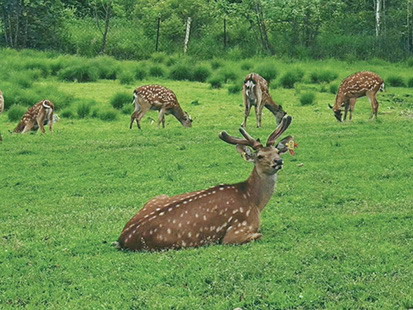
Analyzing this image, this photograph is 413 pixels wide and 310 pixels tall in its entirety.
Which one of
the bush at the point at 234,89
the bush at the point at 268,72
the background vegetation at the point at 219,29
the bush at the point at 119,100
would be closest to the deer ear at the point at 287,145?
the bush at the point at 119,100

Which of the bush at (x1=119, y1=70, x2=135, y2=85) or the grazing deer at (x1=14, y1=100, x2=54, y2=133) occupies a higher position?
the bush at (x1=119, y1=70, x2=135, y2=85)

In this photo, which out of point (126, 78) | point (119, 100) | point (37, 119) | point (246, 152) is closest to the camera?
point (246, 152)

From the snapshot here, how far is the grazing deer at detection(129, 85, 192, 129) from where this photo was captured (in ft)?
53.4

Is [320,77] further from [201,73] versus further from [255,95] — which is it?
[255,95]

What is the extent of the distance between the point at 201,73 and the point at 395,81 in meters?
5.60

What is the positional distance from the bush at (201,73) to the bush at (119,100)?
4809mm

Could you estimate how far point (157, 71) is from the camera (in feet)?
76.5

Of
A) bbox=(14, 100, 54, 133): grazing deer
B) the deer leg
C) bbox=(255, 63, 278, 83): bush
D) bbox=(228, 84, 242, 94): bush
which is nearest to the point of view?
the deer leg

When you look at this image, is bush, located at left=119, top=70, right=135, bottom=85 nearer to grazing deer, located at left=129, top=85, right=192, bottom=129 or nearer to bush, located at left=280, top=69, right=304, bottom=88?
bush, located at left=280, top=69, right=304, bottom=88

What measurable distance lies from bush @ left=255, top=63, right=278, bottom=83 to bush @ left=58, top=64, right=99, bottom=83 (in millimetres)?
4694

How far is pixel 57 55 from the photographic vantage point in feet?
84.3

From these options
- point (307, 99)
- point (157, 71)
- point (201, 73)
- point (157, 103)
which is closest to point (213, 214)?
point (157, 103)

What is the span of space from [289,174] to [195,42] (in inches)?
719

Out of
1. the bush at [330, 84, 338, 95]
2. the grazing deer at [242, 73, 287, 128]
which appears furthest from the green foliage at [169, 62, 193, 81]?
the grazing deer at [242, 73, 287, 128]
